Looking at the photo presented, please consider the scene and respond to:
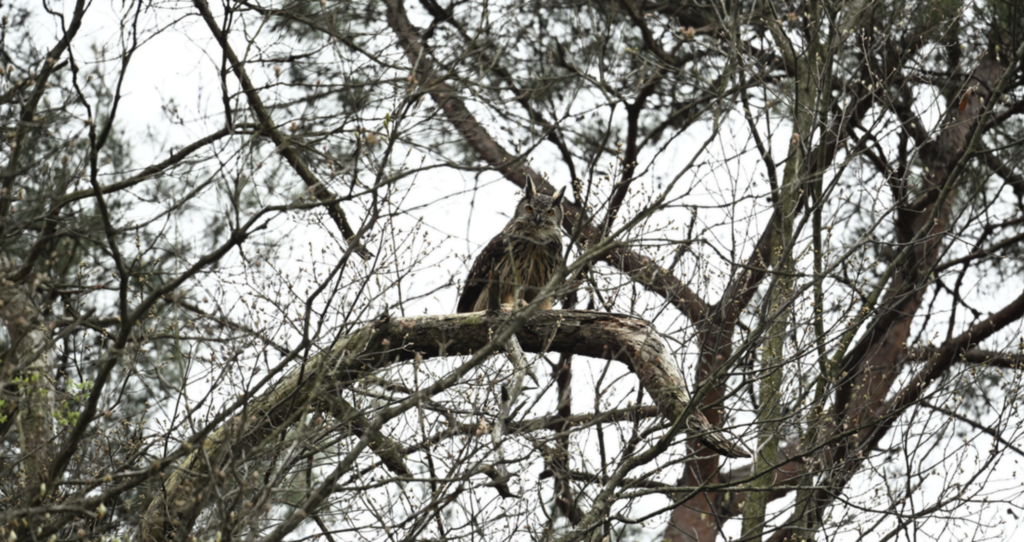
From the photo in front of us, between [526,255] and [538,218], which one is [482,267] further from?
[538,218]

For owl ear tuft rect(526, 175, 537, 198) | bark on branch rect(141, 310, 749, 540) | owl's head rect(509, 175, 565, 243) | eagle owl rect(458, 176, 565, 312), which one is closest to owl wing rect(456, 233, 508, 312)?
eagle owl rect(458, 176, 565, 312)

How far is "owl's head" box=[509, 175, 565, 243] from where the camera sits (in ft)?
21.8

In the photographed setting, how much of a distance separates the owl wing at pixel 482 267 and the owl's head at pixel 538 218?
0.20 m

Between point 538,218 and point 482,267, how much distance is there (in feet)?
1.92

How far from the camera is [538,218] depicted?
6.65m

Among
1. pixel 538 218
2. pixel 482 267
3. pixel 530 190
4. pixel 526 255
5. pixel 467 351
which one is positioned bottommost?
pixel 467 351

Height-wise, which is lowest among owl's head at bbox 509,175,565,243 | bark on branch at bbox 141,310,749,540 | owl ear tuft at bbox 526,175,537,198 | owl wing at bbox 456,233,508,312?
bark on branch at bbox 141,310,749,540

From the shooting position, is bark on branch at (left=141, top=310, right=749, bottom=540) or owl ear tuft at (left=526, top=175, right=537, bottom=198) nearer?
bark on branch at (left=141, top=310, right=749, bottom=540)

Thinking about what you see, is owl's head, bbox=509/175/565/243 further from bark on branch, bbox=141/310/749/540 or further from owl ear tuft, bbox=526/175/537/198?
bark on branch, bbox=141/310/749/540

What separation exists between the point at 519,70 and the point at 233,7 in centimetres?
430

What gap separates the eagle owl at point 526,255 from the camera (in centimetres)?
640

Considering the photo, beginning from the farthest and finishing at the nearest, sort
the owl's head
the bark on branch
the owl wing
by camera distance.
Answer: the owl's head < the owl wing < the bark on branch

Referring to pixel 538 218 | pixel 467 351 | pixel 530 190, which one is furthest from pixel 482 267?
pixel 467 351

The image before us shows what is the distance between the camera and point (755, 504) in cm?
700
